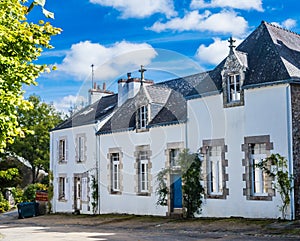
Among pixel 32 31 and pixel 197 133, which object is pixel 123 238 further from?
pixel 32 31

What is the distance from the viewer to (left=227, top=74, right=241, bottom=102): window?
1812cm

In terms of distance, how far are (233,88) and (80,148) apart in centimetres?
1115

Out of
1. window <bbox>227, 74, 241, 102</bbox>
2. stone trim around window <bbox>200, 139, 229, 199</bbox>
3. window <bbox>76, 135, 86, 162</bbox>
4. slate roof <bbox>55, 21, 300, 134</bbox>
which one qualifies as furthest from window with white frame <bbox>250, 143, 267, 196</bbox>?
window <bbox>76, 135, 86, 162</bbox>

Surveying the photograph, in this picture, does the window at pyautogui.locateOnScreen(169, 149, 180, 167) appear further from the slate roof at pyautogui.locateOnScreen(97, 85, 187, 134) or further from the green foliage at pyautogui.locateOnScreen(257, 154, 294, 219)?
the green foliage at pyautogui.locateOnScreen(257, 154, 294, 219)

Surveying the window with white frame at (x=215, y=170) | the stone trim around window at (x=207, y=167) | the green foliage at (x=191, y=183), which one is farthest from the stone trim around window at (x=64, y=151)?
the window with white frame at (x=215, y=170)

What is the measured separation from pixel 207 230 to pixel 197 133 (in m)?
4.37

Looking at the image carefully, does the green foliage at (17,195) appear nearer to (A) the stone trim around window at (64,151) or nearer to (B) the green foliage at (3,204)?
(B) the green foliage at (3,204)

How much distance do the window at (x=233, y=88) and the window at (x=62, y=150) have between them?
41.1 feet

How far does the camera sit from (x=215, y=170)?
18938mm

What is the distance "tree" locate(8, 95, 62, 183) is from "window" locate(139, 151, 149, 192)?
1902 cm

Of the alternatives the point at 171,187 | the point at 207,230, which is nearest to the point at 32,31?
the point at 207,230

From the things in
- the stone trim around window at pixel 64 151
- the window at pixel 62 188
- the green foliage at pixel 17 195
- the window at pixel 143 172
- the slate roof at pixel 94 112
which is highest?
the slate roof at pixel 94 112

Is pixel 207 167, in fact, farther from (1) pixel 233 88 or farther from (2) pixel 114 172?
(2) pixel 114 172

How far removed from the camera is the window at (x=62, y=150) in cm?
2830
